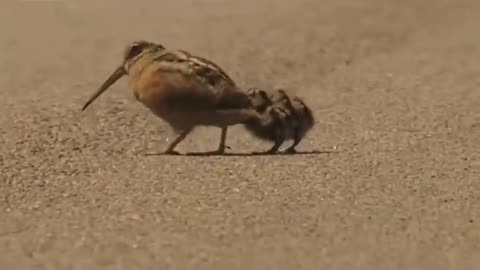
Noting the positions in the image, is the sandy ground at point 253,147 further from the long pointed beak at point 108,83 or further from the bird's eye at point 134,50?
the bird's eye at point 134,50

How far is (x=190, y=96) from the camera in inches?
189

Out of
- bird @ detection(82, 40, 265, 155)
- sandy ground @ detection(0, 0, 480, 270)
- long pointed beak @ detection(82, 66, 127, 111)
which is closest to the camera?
sandy ground @ detection(0, 0, 480, 270)

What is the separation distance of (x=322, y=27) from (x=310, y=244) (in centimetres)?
334

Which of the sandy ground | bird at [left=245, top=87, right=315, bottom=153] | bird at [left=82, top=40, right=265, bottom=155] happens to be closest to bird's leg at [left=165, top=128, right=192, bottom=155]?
bird at [left=82, top=40, right=265, bottom=155]

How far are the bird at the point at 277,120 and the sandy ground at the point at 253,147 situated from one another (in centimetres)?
7

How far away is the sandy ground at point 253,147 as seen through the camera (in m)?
3.77

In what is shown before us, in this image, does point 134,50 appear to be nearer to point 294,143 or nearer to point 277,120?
point 277,120

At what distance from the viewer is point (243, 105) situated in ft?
16.0

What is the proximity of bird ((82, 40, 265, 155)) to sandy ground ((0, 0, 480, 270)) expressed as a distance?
0.54 feet

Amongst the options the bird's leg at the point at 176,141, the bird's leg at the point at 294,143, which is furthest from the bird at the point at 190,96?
the bird's leg at the point at 294,143

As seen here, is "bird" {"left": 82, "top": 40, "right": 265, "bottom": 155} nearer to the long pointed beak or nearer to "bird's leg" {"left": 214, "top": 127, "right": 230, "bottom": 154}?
"bird's leg" {"left": 214, "top": 127, "right": 230, "bottom": 154}

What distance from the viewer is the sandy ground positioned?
377 cm

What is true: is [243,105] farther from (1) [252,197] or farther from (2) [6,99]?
(2) [6,99]

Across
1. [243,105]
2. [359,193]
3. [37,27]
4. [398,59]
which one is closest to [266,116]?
[243,105]
